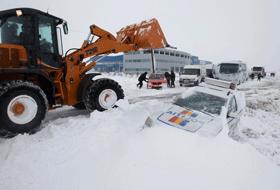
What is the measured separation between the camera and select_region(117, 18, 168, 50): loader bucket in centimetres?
801

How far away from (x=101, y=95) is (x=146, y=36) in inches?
107

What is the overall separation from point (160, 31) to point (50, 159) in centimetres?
620

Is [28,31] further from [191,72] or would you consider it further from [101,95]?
[191,72]

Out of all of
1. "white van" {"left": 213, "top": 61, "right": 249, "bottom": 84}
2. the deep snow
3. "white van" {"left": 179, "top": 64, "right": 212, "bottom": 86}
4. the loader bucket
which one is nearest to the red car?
"white van" {"left": 179, "top": 64, "right": 212, "bottom": 86}

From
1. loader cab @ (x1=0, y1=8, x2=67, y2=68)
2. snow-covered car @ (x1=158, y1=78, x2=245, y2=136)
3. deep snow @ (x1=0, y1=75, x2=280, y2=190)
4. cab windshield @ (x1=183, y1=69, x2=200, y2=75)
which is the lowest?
deep snow @ (x1=0, y1=75, x2=280, y2=190)

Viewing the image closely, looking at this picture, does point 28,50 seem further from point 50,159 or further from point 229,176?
point 229,176

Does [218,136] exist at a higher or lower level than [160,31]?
lower

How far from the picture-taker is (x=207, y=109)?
5.57 meters

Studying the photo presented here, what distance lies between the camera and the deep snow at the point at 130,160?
2.97 meters

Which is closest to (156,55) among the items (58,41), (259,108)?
(259,108)

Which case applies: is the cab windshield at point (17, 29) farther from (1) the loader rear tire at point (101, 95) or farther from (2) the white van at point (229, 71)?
(2) the white van at point (229, 71)

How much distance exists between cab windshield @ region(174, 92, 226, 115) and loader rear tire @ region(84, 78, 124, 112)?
233 centimetres

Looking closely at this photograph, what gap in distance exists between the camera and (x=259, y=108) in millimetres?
11516

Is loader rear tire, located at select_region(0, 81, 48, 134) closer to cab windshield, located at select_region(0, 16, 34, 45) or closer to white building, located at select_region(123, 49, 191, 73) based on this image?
cab windshield, located at select_region(0, 16, 34, 45)
